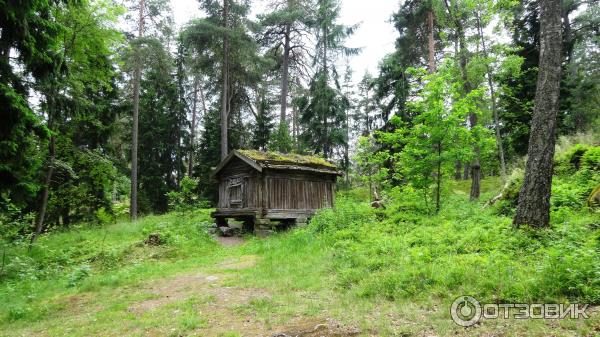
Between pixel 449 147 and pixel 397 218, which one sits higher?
pixel 449 147

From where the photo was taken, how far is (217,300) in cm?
625

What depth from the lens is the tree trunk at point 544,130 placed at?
21.6ft

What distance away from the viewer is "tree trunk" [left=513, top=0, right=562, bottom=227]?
6.59 metres

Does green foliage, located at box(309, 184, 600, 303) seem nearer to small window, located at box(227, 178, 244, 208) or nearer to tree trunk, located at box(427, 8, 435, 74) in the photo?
small window, located at box(227, 178, 244, 208)

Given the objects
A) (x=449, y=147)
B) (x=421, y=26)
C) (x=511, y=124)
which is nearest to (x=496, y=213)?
(x=449, y=147)

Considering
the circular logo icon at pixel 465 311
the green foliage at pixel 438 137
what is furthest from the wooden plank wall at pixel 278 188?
the circular logo icon at pixel 465 311

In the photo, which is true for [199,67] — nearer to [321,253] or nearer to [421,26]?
[421,26]

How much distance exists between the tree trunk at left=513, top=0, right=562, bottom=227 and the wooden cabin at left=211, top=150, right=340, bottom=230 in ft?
37.4

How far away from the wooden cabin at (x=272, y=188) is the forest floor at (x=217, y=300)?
483cm

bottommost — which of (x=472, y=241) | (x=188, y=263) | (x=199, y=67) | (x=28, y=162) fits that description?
(x=188, y=263)

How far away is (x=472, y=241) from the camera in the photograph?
688cm

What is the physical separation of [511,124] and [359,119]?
23899 mm

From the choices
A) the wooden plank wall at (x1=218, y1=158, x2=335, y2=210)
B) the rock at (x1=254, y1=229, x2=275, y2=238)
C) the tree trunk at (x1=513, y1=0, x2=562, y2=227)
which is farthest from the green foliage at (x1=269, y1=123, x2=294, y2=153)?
the tree trunk at (x1=513, y1=0, x2=562, y2=227)

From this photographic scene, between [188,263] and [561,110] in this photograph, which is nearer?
[188,263]
